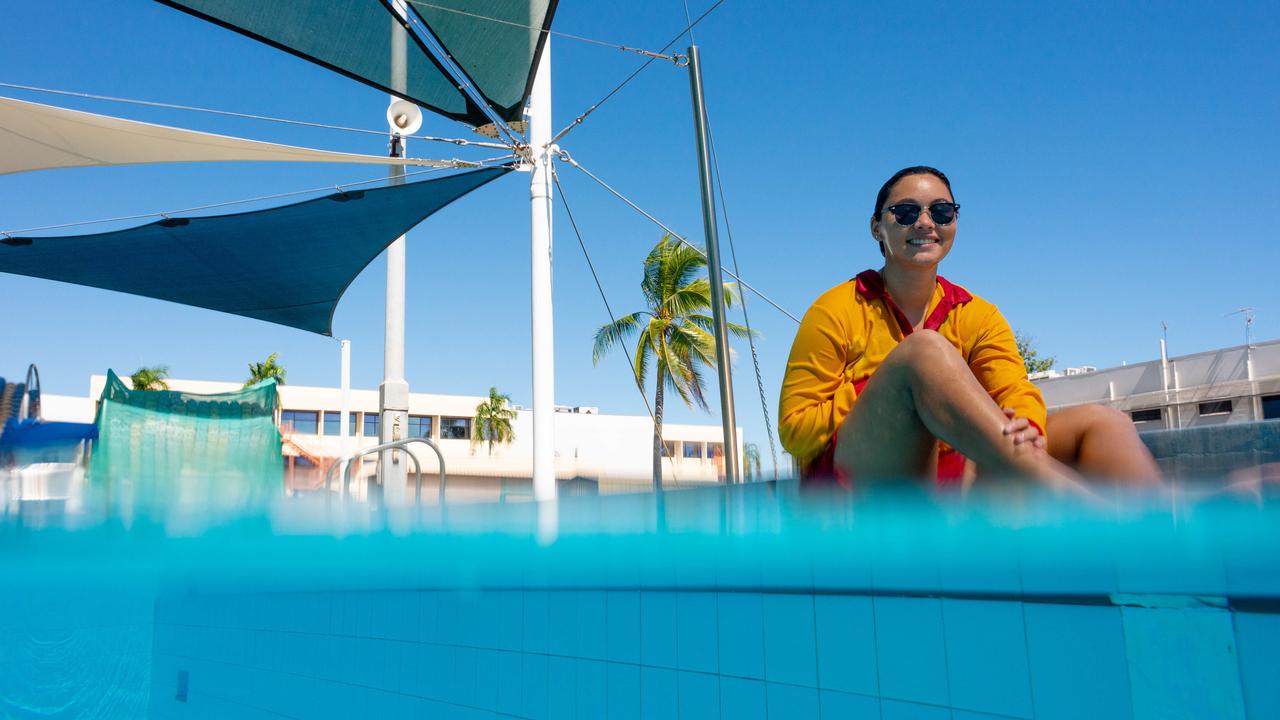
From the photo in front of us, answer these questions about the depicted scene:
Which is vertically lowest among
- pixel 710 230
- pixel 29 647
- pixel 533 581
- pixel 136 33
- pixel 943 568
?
pixel 29 647

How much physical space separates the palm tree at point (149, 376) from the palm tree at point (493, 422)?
1428 centimetres

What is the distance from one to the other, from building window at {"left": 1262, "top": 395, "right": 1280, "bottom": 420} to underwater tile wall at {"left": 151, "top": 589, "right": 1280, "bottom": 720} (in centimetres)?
109

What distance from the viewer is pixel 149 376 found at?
39125 millimetres

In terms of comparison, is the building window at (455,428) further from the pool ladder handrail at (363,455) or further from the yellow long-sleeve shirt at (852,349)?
the yellow long-sleeve shirt at (852,349)

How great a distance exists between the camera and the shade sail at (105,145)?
6379 mm

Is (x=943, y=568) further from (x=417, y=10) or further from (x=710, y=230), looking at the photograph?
Result: (x=417, y=10)

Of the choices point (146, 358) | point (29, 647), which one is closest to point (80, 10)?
point (146, 358)

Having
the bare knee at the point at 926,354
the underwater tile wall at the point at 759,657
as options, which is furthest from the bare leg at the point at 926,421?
the underwater tile wall at the point at 759,657

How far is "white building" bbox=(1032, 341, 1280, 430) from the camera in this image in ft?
8.59

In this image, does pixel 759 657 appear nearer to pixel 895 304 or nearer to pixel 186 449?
pixel 895 304

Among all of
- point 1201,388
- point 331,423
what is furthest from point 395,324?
point 331,423

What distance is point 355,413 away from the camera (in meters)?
40.6

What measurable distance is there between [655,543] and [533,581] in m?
0.98

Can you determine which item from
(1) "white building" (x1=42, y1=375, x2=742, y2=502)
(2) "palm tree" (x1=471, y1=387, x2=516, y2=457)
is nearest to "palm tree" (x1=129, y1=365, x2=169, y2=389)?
(1) "white building" (x1=42, y1=375, x2=742, y2=502)
